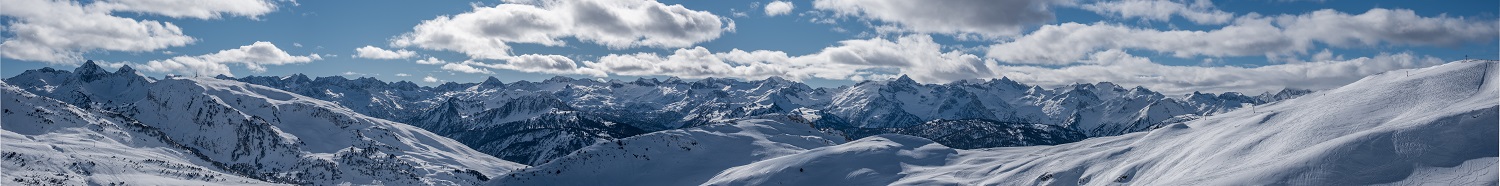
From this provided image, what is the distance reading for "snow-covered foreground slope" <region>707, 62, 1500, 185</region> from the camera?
74.6 m

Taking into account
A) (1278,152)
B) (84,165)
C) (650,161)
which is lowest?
(650,161)

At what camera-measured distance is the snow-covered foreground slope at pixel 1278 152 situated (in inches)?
2938

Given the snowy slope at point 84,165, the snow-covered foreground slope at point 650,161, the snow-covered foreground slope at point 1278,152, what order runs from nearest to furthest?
1. the snow-covered foreground slope at point 1278,152
2. the snowy slope at point 84,165
3. the snow-covered foreground slope at point 650,161

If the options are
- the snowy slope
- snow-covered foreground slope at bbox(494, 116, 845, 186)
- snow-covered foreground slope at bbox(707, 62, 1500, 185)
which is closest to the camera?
snow-covered foreground slope at bbox(707, 62, 1500, 185)

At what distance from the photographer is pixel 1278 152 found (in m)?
85.6

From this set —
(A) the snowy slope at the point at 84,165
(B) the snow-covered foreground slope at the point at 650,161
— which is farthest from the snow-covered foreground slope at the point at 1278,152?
(A) the snowy slope at the point at 84,165

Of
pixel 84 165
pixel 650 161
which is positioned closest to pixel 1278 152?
pixel 650 161

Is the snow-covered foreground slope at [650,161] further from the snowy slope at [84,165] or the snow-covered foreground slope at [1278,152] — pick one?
the snowy slope at [84,165]

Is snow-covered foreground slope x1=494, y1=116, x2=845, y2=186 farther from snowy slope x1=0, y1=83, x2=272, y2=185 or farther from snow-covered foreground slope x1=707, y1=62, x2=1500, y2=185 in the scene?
snowy slope x1=0, y1=83, x2=272, y2=185

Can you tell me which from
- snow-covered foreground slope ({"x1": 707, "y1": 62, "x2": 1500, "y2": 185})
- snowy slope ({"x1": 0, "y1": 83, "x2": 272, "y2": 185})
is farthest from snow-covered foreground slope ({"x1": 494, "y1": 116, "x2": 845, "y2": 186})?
snowy slope ({"x1": 0, "y1": 83, "x2": 272, "y2": 185})

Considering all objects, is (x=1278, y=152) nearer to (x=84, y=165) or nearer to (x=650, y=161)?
(x=650, y=161)

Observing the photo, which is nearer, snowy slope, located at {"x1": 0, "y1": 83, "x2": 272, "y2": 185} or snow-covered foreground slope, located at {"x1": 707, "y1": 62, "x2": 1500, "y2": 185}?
snow-covered foreground slope, located at {"x1": 707, "y1": 62, "x2": 1500, "y2": 185}

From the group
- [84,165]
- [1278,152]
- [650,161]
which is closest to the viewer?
[1278,152]

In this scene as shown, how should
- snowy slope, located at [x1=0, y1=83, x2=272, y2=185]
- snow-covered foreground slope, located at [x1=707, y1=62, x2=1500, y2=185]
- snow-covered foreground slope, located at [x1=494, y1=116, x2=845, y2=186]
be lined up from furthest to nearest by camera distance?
snow-covered foreground slope, located at [x1=494, y1=116, x2=845, y2=186] < snowy slope, located at [x1=0, y1=83, x2=272, y2=185] < snow-covered foreground slope, located at [x1=707, y1=62, x2=1500, y2=185]
